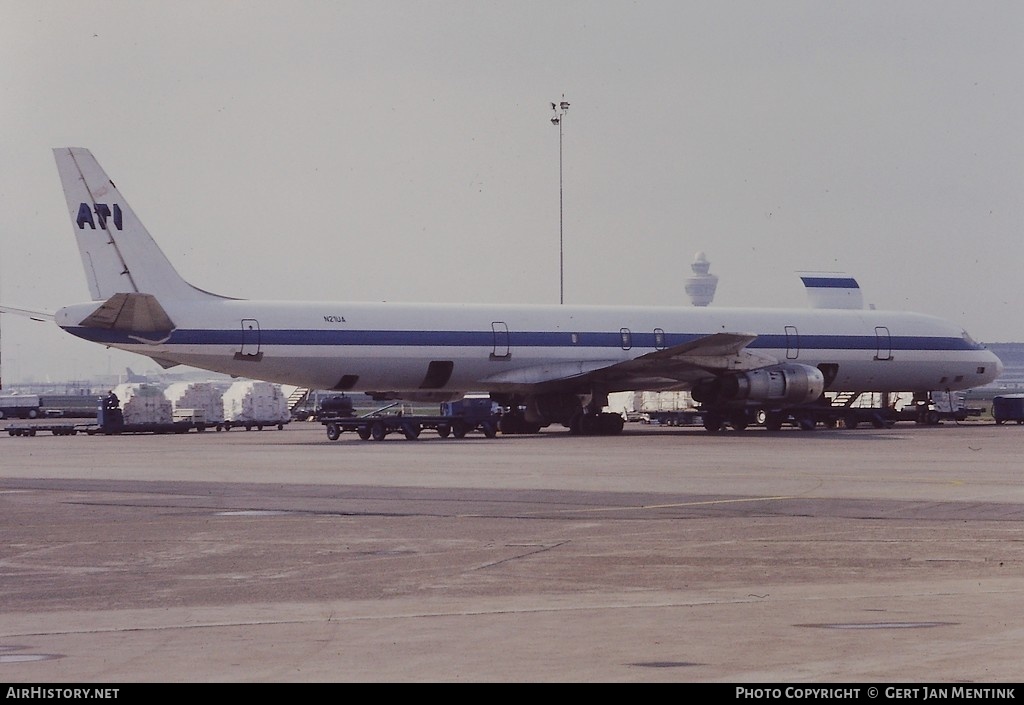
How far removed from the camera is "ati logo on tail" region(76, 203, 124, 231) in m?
46.7

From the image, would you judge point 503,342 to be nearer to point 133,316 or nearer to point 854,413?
point 133,316

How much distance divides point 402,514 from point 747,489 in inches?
260

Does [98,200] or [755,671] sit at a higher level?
[98,200]

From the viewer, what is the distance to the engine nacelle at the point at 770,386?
51.8 metres

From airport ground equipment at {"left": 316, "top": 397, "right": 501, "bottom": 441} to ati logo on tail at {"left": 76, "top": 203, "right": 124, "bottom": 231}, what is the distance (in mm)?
9826

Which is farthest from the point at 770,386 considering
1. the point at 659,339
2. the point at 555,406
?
the point at 555,406

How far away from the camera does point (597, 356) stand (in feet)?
174

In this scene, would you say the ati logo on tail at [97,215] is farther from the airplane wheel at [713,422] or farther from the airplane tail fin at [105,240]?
the airplane wheel at [713,422]

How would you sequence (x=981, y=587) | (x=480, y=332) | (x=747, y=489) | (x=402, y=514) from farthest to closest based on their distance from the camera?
(x=480, y=332) < (x=747, y=489) < (x=402, y=514) < (x=981, y=587)

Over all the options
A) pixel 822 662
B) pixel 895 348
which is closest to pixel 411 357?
pixel 895 348

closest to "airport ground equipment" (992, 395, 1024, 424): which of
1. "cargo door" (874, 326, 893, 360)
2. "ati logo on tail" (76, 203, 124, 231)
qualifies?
"cargo door" (874, 326, 893, 360)

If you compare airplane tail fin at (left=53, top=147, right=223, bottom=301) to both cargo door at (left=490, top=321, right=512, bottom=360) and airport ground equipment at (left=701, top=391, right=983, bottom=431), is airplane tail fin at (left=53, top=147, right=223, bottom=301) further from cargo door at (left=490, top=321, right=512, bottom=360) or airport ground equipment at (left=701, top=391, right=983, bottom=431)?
airport ground equipment at (left=701, top=391, right=983, bottom=431)
